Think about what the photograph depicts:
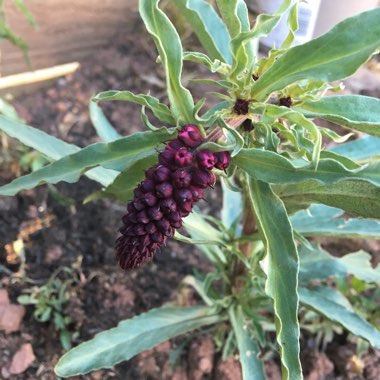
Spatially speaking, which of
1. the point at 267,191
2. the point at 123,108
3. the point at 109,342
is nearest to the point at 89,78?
the point at 123,108

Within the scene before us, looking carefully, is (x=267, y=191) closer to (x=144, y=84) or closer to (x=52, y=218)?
(x=52, y=218)

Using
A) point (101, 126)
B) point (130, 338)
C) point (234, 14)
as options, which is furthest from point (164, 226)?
point (101, 126)

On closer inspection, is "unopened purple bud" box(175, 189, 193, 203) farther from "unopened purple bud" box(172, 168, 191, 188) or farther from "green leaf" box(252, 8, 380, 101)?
"green leaf" box(252, 8, 380, 101)

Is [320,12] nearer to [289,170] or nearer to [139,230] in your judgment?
[289,170]

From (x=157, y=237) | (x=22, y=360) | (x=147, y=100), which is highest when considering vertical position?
(x=147, y=100)

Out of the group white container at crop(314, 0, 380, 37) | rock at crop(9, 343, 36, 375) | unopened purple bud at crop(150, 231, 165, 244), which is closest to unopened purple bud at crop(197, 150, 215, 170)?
unopened purple bud at crop(150, 231, 165, 244)

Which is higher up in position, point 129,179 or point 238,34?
point 238,34

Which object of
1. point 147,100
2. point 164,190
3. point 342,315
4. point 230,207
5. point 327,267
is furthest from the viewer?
point 230,207
